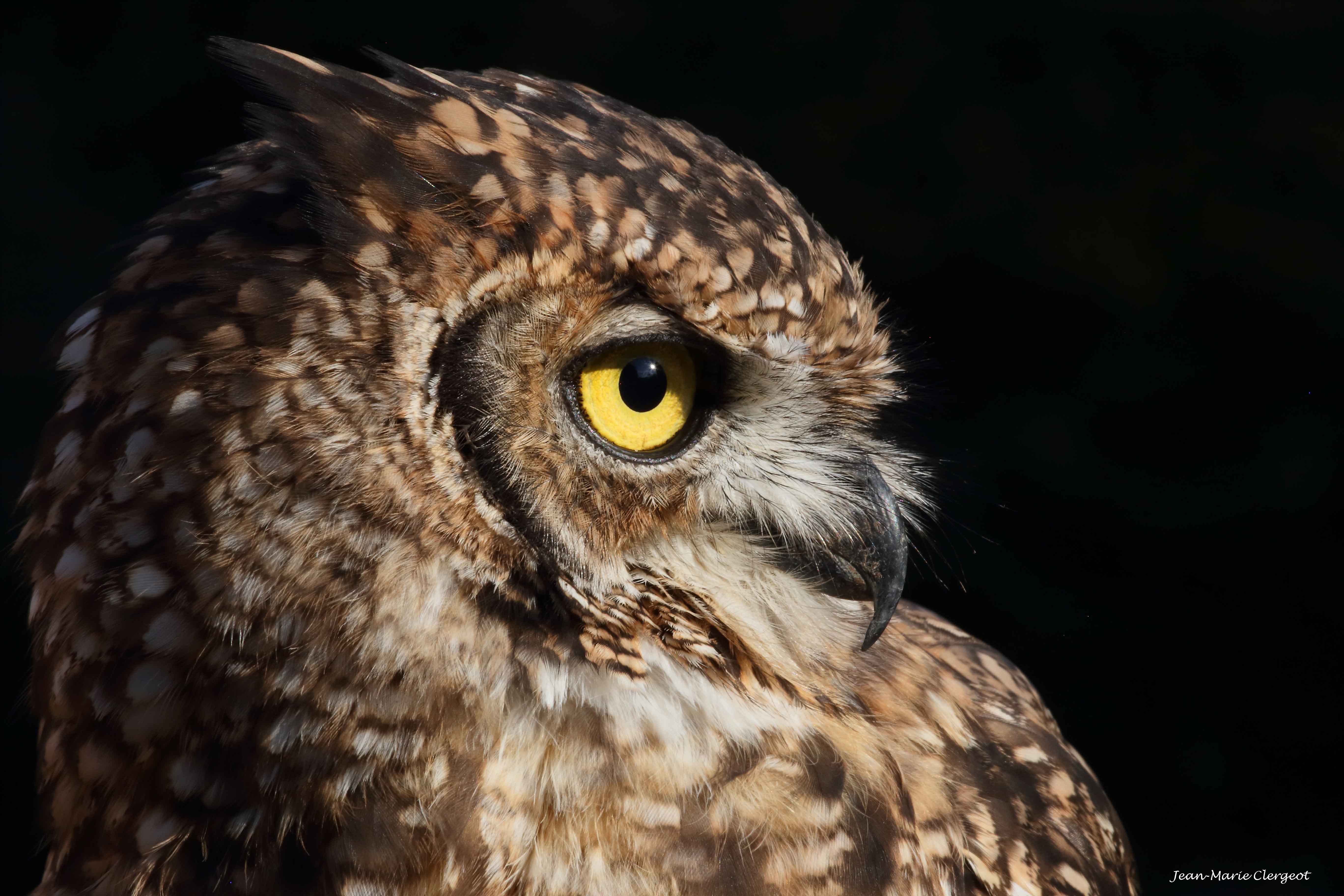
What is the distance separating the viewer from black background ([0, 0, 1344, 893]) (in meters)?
2.89

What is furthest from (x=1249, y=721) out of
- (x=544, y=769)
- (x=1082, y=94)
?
(x=544, y=769)

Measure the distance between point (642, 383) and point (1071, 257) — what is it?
2461 millimetres

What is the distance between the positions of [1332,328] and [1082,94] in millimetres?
1083

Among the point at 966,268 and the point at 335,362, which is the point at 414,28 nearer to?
the point at 966,268

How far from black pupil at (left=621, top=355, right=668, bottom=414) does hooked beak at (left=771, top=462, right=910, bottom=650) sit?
0.35 metres

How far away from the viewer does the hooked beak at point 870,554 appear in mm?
1413

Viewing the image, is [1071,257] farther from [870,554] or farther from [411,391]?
[411,391]

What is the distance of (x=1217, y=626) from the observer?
3.29 metres

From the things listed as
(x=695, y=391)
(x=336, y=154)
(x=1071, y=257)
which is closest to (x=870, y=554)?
(x=695, y=391)

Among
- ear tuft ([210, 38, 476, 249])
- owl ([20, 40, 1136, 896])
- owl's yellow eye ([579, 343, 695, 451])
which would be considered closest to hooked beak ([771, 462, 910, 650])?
owl ([20, 40, 1136, 896])

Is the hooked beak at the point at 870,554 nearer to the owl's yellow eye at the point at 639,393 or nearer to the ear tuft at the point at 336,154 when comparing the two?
the owl's yellow eye at the point at 639,393

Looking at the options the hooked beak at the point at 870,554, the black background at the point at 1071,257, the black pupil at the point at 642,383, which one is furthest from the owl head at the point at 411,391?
the black background at the point at 1071,257

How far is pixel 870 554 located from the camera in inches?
55.9

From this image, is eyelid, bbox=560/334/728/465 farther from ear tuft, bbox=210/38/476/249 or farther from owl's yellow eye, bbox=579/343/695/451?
ear tuft, bbox=210/38/476/249
